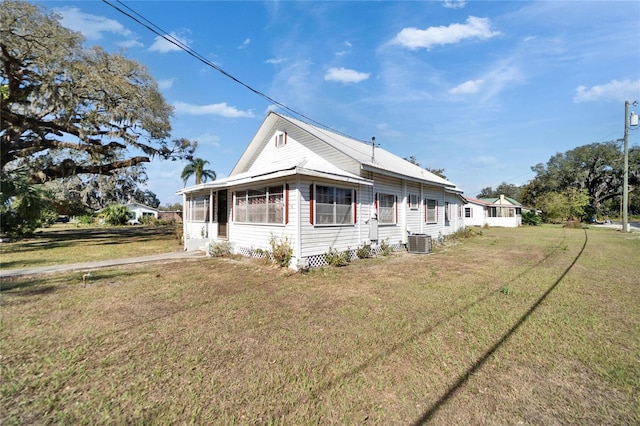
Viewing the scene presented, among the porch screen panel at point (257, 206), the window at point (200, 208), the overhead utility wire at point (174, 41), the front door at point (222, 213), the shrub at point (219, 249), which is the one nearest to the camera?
the overhead utility wire at point (174, 41)

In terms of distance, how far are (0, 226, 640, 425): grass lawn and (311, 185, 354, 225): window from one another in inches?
120

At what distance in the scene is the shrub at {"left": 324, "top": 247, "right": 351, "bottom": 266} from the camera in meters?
9.31

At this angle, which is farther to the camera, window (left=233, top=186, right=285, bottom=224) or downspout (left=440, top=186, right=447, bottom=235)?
downspout (left=440, top=186, right=447, bottom=235)

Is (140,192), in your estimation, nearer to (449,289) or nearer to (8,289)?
(8,289)

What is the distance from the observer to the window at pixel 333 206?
9.34 m

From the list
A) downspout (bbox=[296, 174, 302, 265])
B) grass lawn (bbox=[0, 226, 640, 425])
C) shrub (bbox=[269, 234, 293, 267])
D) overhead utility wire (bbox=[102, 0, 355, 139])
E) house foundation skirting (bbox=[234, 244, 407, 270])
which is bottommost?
grass lawn (bbox=[0, 226, 640, 425])

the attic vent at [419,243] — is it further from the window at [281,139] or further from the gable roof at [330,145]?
the window at [281,139]

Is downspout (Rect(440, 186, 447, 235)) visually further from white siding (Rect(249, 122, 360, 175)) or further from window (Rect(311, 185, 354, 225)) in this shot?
window (Rect(311, 185, 354, 225))

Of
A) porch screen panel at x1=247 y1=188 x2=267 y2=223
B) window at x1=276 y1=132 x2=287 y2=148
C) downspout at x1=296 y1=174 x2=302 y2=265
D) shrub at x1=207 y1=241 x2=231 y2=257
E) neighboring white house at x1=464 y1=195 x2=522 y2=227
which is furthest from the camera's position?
neighboring white house at x1=464 y1=195 x2=522 y2=227

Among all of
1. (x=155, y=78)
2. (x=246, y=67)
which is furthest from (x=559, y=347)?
(x=155, y=78)

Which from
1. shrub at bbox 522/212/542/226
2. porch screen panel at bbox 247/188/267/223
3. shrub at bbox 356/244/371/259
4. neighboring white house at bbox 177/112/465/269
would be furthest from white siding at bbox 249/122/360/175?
shrub at bbox 522/212/542/226

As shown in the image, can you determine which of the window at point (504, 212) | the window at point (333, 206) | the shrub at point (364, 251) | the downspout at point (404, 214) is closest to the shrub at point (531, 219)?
the window at point (504, 212)

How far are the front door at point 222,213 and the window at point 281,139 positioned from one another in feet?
11.2

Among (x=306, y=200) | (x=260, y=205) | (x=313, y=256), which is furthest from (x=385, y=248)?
(x=260, y=205)
